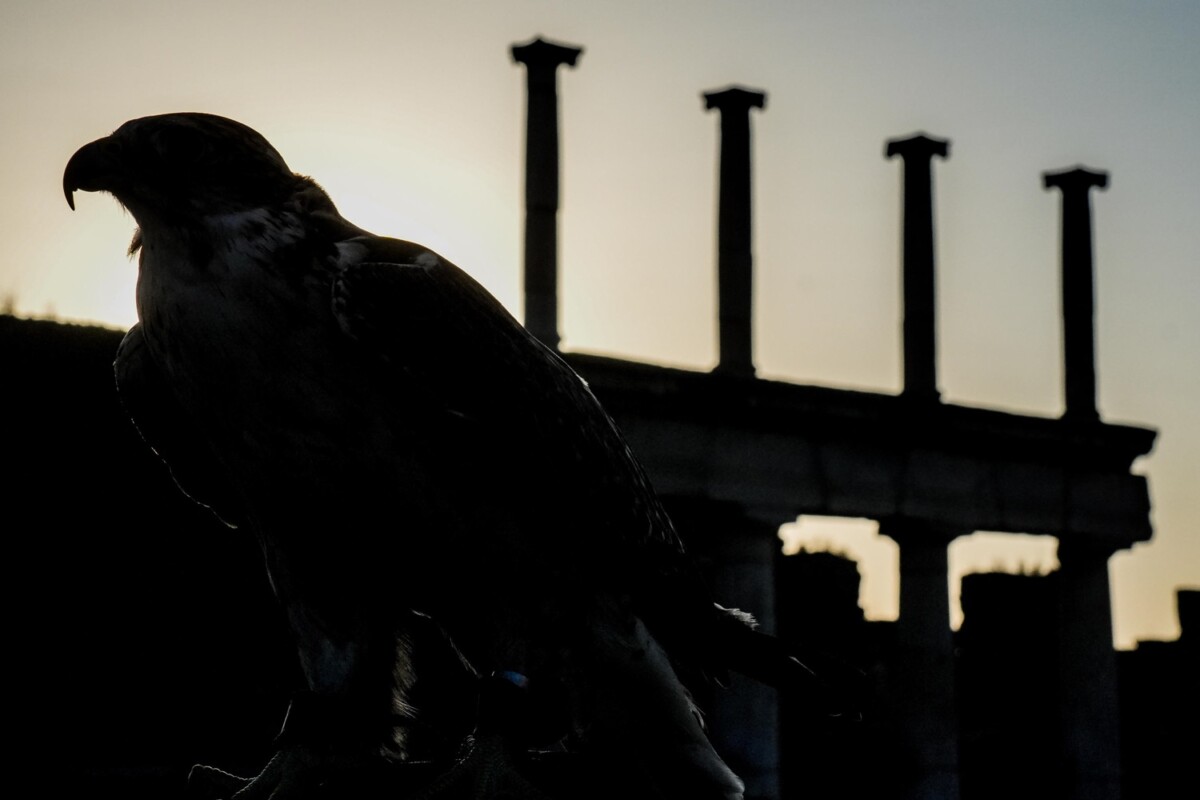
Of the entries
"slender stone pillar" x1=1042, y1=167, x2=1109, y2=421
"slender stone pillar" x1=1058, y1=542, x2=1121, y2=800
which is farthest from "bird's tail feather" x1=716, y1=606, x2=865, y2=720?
"slender stone pillar" x1=1058, y1=542, x2=1121, y2=800

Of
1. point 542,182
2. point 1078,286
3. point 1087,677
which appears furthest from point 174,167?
point 1087,677

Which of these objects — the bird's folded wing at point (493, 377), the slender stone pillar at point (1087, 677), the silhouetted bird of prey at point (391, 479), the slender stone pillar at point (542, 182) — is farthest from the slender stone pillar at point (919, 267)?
the silhouetted bird of prey at point (391, 479)

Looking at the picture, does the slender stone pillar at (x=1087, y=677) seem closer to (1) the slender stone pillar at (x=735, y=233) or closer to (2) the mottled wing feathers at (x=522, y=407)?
(1) the slender stone pillar at (x=735, y=233)

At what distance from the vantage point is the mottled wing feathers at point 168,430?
5551 millimetres

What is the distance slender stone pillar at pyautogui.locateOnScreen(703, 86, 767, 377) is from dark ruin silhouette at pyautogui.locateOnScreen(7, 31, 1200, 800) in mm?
41

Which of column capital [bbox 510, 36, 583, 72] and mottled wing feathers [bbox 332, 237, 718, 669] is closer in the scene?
mottled wing feathers [bbox 332, 237, 718, 669]

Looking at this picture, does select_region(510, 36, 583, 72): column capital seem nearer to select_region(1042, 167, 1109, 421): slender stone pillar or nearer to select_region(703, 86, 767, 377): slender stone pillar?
select_region(703, 86, 767, 377): slender stone pillar

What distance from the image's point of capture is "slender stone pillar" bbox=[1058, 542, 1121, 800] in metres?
34.0

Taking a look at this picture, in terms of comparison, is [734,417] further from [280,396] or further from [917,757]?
→ [280,396]

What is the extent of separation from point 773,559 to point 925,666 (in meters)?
2.87

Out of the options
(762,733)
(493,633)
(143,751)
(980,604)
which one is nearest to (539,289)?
(762,733)

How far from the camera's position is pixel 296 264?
5105 mm

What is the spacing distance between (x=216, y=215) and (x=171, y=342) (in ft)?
1.06

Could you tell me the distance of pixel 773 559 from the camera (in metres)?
31.5
